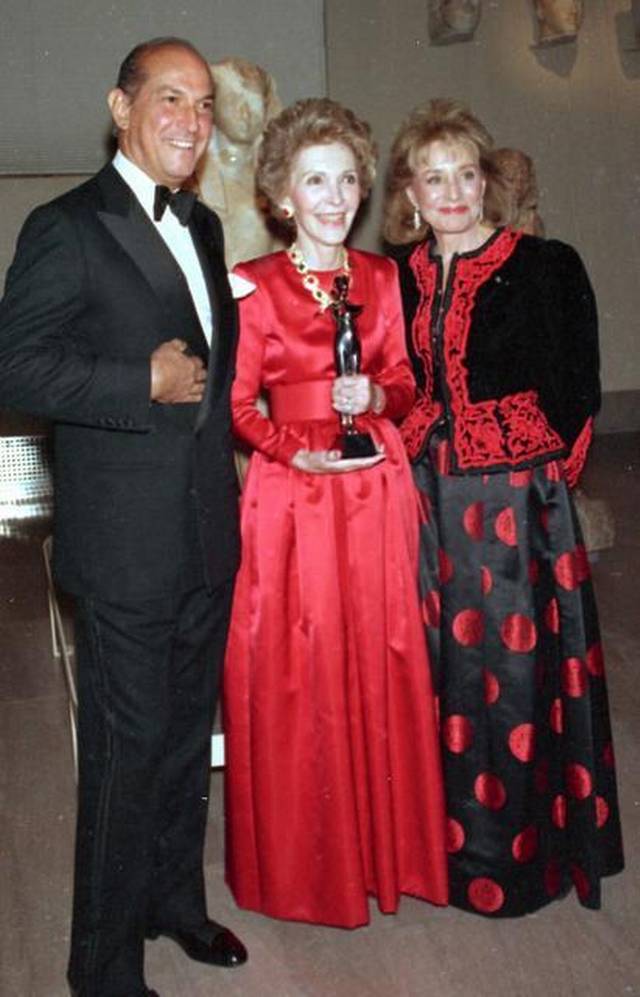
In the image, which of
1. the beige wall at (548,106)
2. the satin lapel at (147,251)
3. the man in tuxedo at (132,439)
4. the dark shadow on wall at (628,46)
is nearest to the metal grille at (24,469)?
the beige wall at (548,106)

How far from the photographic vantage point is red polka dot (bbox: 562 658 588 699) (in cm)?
258

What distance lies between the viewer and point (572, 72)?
356 inches

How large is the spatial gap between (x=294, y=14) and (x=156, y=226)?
21.2ft

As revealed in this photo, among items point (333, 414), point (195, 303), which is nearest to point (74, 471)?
point (195, 303)

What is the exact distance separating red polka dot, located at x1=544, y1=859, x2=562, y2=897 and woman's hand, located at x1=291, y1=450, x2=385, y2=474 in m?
1.03

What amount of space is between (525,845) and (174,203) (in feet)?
5.20

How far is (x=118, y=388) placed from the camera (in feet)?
6.50

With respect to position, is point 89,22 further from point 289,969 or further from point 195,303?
point 289,969

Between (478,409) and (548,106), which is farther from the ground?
(548,106)

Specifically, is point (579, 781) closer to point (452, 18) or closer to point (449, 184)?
point (449, 184)

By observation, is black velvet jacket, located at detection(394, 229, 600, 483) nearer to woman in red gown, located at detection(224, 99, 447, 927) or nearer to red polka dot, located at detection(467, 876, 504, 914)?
woman in red gown, located at detection(224, 99, 447, 927)

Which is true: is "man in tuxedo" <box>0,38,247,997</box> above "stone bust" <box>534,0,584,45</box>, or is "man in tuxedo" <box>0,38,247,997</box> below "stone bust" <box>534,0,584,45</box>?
below

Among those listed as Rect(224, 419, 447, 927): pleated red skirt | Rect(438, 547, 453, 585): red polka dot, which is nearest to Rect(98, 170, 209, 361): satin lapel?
Rect(224, 419, 447, 927): pleated red skirt

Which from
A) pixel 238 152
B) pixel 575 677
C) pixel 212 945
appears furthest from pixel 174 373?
pixel 238 152
